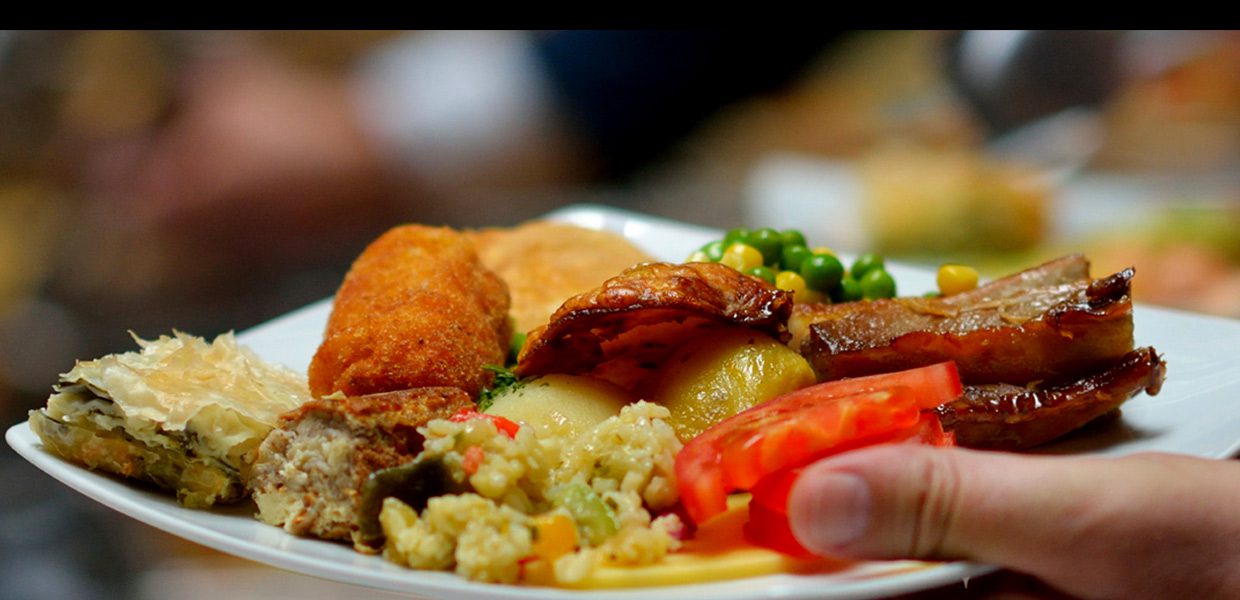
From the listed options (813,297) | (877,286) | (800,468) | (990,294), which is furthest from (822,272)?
(800,468)

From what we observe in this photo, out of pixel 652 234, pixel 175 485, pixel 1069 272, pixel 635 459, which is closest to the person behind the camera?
pixel 635 459

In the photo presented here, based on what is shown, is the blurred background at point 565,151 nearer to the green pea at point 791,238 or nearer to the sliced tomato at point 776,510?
the green pea at point 791,238

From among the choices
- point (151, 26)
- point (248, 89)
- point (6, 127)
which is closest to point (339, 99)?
point (248, 89)

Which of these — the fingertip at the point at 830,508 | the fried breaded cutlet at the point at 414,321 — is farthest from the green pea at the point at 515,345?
the fingertip at the point at 830,508

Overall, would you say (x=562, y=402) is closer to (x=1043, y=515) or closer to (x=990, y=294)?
(x=1043, y=515)

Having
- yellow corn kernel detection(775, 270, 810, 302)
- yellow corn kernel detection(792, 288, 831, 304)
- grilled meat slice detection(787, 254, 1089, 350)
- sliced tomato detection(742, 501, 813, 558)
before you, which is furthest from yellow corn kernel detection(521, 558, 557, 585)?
yellow corn kernel detection(792, 288, 831, 304)

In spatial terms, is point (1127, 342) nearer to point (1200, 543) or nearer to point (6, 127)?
point (1200, 543)
